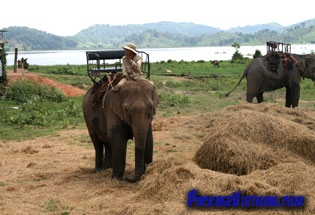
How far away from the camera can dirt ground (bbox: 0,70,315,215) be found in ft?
21.7

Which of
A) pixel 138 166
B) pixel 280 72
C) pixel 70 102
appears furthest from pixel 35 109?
pixel 138 166

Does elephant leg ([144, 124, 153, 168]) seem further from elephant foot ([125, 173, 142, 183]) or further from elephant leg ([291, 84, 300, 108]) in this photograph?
elephant leg ([291, 84, 300, 108])

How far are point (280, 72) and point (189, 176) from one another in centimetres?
1103

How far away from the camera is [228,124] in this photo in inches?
329

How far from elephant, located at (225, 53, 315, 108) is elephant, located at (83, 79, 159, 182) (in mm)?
9315

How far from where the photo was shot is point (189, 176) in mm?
7141

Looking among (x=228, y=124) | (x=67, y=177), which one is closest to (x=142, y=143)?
(x=228, y=124)

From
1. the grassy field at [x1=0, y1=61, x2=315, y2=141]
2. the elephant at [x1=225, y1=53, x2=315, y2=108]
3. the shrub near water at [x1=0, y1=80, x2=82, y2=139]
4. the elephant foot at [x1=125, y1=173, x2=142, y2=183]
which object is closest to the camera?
the elephant foot at [x1=125, y1=173, x2=142, y2=183]

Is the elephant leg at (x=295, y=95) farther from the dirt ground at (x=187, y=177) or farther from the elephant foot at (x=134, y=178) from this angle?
the elephant foot at (x=134, y=178)

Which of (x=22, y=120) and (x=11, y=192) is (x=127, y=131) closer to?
(x=11, y=192)

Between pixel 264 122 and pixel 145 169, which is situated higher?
pixel 264 122

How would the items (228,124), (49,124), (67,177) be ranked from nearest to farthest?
(228,124) < (67,177) < (49,124)

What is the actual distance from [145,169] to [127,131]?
733mm

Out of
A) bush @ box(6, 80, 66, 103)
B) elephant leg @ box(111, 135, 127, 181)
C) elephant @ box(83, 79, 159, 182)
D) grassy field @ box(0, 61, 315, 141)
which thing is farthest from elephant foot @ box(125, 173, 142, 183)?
bush @ box(6, 80, 66, 103)
